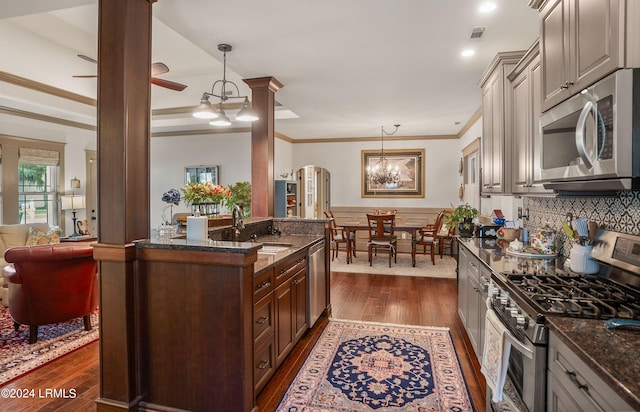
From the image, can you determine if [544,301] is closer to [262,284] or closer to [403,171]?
[262,284]

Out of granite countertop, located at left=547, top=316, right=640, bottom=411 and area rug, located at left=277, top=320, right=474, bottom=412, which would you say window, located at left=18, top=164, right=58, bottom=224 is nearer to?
area rug, located at left=277, top=320, right=474, bottom=412

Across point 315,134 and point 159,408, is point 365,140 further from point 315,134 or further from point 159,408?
point 159,408

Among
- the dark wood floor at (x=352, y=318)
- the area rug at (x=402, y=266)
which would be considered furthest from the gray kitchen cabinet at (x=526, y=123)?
the area rug at (x=402, y=266)

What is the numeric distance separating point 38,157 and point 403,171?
750 centimetres

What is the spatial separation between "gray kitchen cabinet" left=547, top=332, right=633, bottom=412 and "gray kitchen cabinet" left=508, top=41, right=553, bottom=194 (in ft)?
4.55

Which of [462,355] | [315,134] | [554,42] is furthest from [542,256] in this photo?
[315,134]

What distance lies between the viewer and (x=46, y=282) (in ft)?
10.6

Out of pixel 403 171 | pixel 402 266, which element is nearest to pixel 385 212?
pixel 403 171

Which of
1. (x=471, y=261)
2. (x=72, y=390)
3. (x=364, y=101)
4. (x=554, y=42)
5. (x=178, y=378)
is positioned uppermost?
(x=364, y=101)

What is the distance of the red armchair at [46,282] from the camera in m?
3.16

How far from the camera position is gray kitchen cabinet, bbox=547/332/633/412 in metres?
0.98

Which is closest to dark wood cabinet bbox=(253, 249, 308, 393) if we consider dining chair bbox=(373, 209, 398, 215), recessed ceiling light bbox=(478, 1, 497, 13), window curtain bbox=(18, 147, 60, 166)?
recessed ceiling light bbox=(478, 1, 497, 13)

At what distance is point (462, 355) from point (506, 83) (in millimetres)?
2398

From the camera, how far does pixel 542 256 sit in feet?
8.41
